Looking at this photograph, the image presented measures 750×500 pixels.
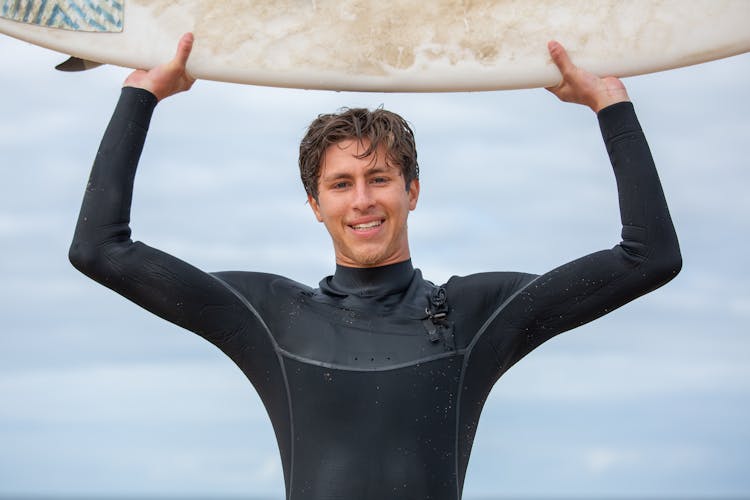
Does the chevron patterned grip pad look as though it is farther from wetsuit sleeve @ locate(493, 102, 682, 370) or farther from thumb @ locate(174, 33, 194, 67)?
wetsuit sleeve @ locate(493, 102, 682, 370)

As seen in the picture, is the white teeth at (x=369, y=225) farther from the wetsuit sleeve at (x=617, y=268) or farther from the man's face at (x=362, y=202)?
the wetsuit sleeve at (x=617, y=268)

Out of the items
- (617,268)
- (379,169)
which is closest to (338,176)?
(379,169)

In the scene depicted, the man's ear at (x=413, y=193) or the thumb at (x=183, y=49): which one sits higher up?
the thumb at (x=183, y=49)

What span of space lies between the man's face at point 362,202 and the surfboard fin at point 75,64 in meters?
0.92

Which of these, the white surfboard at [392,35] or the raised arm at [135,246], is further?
the white surfboard at [392,35]

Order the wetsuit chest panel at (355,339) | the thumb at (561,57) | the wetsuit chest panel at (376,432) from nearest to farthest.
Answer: the wetsuit chest panel at (376,432), the wetsuit chest panel at (355,339), the thumb at (561,57)

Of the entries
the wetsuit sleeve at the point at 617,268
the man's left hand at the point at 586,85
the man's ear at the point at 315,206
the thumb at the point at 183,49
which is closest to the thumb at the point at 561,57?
the man's left hand at the point at 586,85

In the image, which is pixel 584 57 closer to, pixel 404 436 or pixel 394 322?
pixel 394 322

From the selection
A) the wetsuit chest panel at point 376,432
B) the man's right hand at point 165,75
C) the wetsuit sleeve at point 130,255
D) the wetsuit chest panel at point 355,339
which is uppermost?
the man's right hand at point 165,75

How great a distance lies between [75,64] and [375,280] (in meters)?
1.32

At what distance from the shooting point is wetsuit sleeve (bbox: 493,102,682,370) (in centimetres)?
363

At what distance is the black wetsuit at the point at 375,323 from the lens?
3627 mm

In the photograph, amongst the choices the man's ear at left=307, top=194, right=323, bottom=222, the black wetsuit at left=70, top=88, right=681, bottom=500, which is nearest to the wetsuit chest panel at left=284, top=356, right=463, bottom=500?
the black wetsuit at left=70, top=88, right=681, bottom=500

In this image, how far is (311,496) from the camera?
12.0 feet
